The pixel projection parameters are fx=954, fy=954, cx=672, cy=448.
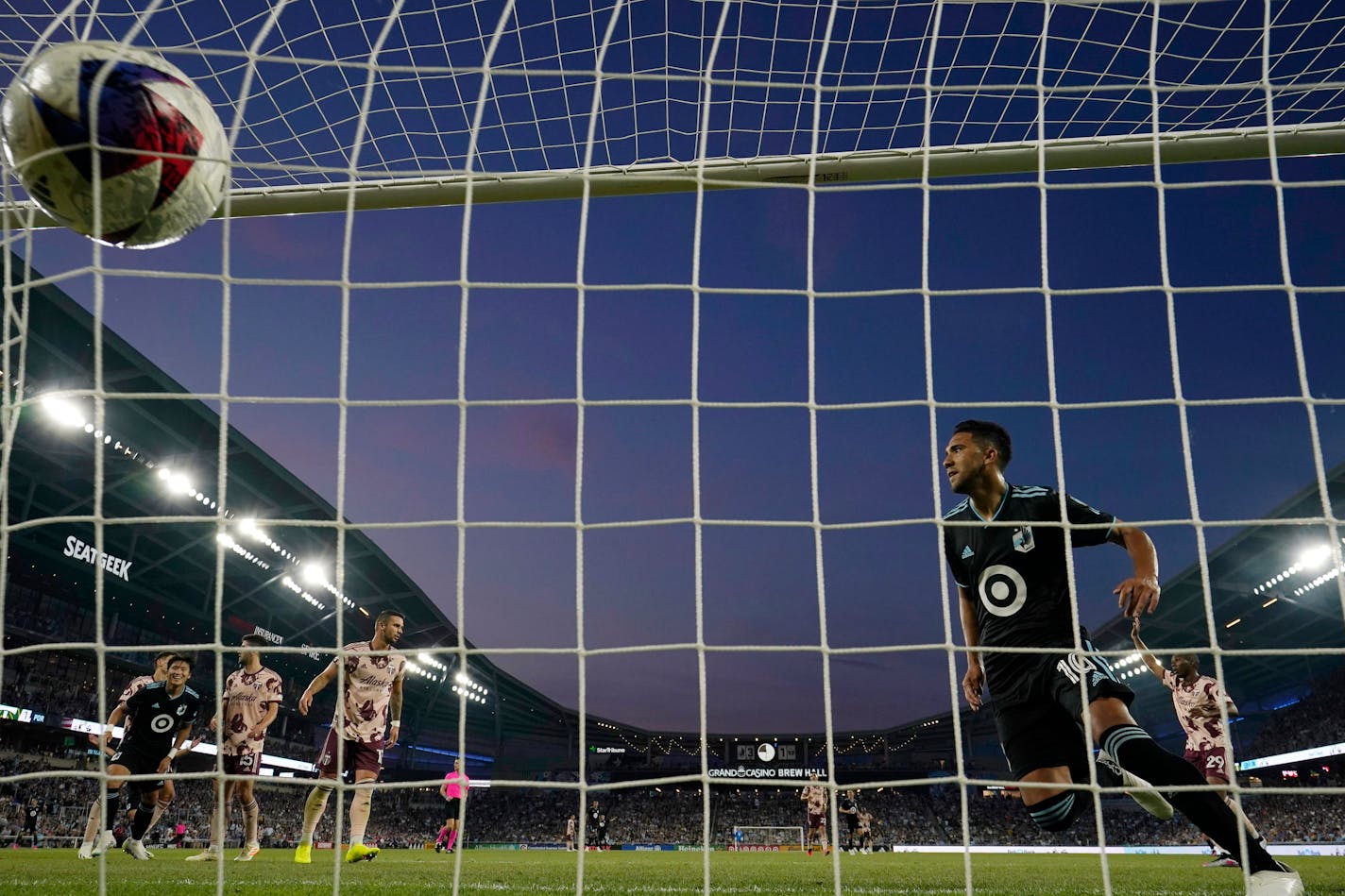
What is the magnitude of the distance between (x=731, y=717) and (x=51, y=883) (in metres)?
46.8

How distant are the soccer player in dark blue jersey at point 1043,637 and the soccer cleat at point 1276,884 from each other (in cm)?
19

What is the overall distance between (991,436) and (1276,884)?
1.90 meters

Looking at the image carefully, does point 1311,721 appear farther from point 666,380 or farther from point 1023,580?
point 1023,580

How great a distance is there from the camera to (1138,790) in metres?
3.38

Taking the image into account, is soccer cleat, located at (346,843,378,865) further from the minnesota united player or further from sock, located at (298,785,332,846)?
the minnesota united player

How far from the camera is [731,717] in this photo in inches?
1943

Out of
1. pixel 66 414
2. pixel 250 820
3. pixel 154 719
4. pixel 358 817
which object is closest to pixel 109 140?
pixel 358 817

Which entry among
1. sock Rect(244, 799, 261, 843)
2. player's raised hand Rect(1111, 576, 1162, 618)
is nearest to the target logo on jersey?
player's raised hand Rect(1111, 576, 1162, 618)

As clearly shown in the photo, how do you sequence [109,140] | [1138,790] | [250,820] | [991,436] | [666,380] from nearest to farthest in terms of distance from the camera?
[109,140] < [1138,790] < [991,436] < [250,820] < [666,380]

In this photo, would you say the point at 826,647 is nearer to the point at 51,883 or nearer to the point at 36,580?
the point at 51,883

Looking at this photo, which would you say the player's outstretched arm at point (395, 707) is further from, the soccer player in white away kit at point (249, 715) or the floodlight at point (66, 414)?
the floodlight at point (66, 414)

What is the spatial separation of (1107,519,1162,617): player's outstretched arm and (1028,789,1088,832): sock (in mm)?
790

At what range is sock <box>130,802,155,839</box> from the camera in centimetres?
724

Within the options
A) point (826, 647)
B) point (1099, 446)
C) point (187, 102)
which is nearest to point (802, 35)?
point (187, 102)
